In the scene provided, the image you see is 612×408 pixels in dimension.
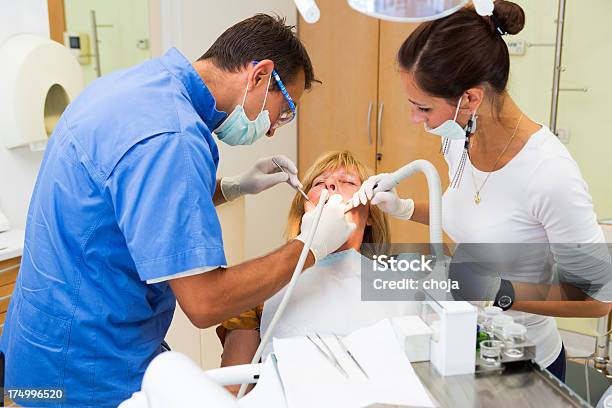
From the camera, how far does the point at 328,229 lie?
55.4 inches

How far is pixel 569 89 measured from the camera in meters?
3.04

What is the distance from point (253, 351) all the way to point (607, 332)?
942 mm

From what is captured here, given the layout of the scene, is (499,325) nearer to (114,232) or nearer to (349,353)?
(349,353)

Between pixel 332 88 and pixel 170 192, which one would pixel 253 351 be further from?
pixel 332 88

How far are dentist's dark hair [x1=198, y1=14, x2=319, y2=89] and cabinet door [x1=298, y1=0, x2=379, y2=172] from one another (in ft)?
6.80

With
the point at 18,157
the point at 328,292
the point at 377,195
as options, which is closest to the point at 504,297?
the point at 377,195

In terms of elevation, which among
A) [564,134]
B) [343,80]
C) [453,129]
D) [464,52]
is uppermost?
[464,52]

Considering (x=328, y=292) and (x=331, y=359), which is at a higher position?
(x=331, y=359)

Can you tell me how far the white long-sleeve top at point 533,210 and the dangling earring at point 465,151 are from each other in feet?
0.05

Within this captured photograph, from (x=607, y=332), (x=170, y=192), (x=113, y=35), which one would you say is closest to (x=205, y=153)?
(x=170, y=192)

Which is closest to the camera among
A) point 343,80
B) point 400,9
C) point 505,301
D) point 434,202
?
point 400,9

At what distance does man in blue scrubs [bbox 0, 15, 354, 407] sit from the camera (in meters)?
1.04

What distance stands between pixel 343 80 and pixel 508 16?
2.31 meters

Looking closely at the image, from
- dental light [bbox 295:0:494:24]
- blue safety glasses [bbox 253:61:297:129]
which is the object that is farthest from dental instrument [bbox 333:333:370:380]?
blue safety glasses [bbox 253:61:297:129]
